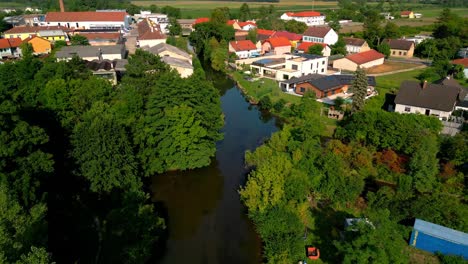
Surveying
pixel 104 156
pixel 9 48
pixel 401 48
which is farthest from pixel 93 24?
pixel 104 156

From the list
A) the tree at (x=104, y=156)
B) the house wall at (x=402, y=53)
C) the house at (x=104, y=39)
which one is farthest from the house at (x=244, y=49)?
the tree at (x=104, y=156)

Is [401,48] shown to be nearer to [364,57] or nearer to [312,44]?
[364,57]

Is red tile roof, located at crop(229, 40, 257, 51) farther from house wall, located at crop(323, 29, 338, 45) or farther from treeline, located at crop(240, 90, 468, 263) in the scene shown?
treeline, located at crop(240, 90, 468, 263)

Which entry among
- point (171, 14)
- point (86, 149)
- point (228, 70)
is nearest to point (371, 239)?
point (86, 149)

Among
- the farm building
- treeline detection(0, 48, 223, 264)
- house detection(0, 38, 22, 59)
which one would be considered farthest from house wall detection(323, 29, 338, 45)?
the farm building

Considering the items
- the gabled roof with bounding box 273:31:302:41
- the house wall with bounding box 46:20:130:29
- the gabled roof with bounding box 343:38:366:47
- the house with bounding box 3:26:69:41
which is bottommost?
the gabled roof with bounding box 343:38:366:47

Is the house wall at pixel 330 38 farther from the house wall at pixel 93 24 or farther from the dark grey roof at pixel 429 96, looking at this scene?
the house wall at pixel 93 24
